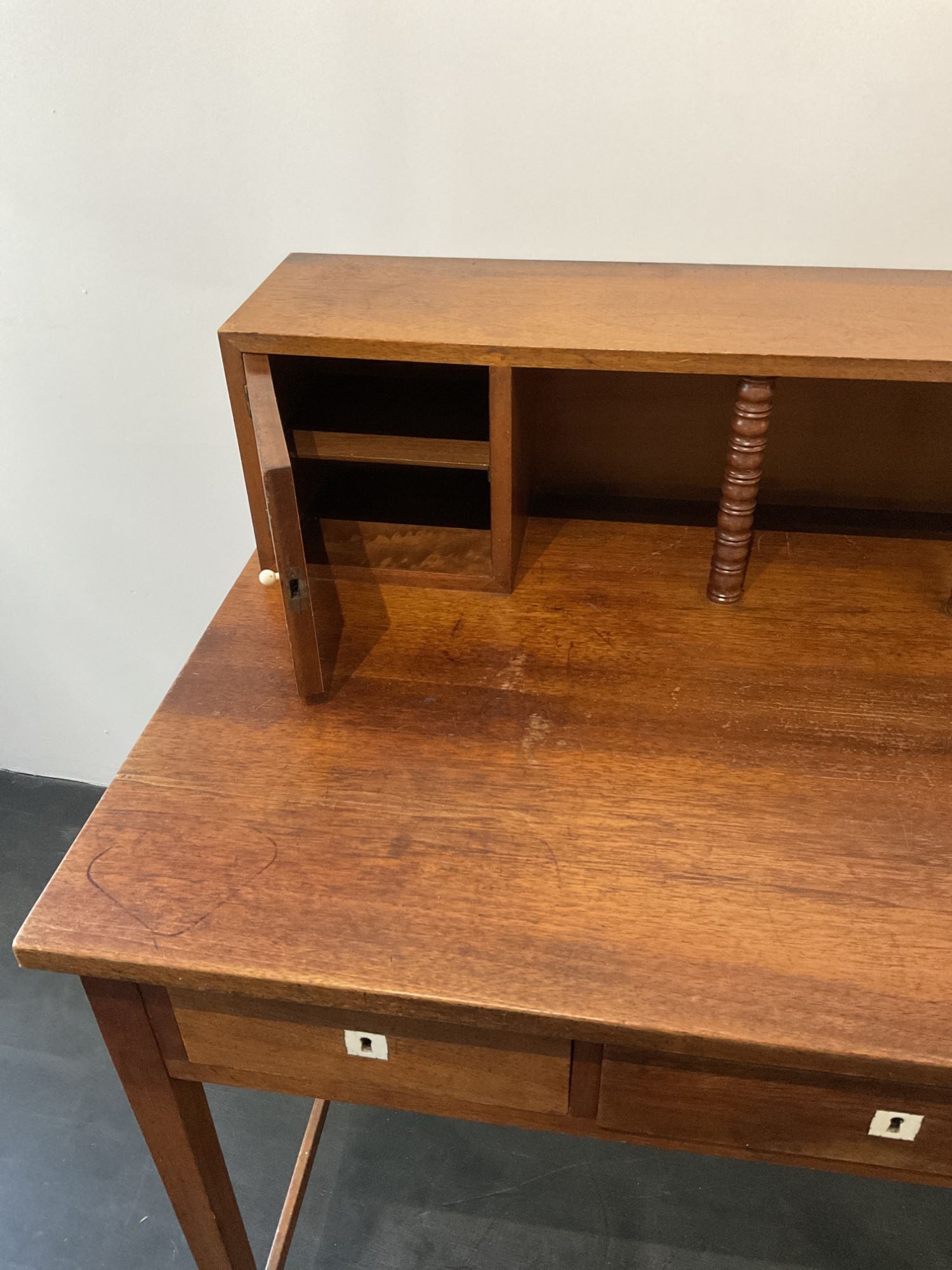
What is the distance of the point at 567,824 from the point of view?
80 cm

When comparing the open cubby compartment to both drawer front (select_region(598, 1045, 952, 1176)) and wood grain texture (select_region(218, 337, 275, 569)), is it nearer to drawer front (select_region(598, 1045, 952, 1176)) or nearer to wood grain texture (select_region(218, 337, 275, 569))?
wood grain texture (select_region(218, 337, 275, 569))

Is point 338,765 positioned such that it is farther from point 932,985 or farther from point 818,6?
point 818,6

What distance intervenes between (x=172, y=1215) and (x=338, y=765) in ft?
3.50

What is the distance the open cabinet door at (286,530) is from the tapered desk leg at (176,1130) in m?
0.32

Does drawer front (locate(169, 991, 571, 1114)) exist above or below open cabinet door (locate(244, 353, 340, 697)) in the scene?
below

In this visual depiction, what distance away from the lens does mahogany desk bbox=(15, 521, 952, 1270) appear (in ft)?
2.23

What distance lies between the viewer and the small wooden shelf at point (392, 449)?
1.00 metres

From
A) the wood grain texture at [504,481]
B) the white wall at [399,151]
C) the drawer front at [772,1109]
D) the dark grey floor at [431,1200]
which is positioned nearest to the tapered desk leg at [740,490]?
the wood grain texture at [504,481]

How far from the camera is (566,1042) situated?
2.50 ft

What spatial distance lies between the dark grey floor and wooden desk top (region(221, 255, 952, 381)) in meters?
1.27

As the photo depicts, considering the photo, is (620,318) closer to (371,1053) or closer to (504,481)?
(504,481)

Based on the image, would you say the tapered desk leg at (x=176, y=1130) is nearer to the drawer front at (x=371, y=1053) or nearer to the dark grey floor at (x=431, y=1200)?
the drawer front at (x=371, y=1053)

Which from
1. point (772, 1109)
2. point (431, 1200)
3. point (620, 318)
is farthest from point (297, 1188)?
point (620, 318)

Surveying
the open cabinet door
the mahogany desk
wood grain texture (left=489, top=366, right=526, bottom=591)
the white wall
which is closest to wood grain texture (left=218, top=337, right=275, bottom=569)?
the open cabinet door
